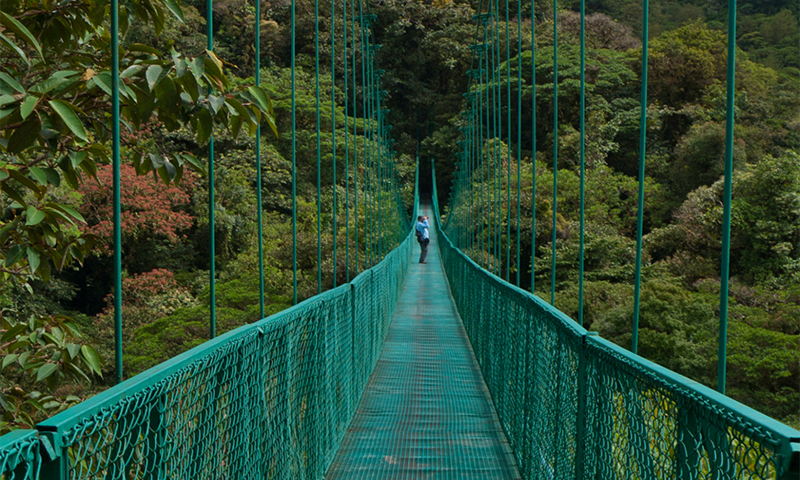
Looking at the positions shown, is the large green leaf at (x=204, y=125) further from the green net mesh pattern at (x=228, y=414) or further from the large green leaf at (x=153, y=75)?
the green net mesh pattern at (x=228, y=414)

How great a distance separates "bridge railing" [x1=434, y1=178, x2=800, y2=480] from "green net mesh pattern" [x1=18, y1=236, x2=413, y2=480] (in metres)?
0.89

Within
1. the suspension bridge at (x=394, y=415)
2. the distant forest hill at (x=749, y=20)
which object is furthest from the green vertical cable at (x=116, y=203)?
the distant forest hill at (x=749, y=20)

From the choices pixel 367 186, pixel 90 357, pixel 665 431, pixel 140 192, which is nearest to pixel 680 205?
pixel 367 186

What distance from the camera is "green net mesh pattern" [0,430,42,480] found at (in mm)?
713

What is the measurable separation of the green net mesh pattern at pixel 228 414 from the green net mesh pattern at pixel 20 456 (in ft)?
0.05

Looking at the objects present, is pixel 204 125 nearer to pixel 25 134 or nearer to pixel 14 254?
pixel 25 134

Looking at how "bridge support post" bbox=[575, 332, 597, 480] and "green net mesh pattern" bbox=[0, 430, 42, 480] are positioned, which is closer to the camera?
"green net mesh pattern" bbox=[0, 430, 42, 480]

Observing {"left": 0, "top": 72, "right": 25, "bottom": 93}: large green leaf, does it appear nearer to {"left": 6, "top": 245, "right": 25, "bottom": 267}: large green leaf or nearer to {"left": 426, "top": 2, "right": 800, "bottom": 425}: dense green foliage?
{"left": 6, "top": 245, "right": 25, "bottom": 267}: large green leaf

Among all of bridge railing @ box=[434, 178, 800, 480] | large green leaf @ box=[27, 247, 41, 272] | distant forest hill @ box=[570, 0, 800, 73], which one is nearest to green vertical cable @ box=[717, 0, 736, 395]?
bridge railing @ box=[434, 178, 800, 480]

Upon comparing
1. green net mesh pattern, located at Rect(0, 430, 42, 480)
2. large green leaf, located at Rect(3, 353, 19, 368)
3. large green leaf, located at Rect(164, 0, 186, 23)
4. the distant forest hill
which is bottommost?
large green leaf, located at Rect(3, 353, 19, 368)

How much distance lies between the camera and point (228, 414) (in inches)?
61.2

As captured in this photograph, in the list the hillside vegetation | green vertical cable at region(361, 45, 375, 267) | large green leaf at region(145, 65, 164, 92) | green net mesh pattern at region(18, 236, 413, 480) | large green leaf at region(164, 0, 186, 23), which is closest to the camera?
green net mesh pattern at region(18, 236, 413, 480)

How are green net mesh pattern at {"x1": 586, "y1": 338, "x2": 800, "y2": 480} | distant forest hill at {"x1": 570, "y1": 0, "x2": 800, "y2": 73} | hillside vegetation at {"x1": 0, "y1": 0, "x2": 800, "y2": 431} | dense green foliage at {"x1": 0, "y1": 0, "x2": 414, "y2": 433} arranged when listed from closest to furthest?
1. green net mesh pattern at {"x1": 586, "y1": 338, "x2": 800, "y2": 480}
2. dense green foliage at {"x1": 0, "y1": 0, "x2": 414, "y2": 433}
3. hillside vegetation at {"x1": 0, "y1": 0, "x2": 800, "y2": 431}
4. distant forest hill at {"x1": 570, "y1": 0, "x2": 800, "y2": 73}

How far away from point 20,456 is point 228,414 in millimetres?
825
